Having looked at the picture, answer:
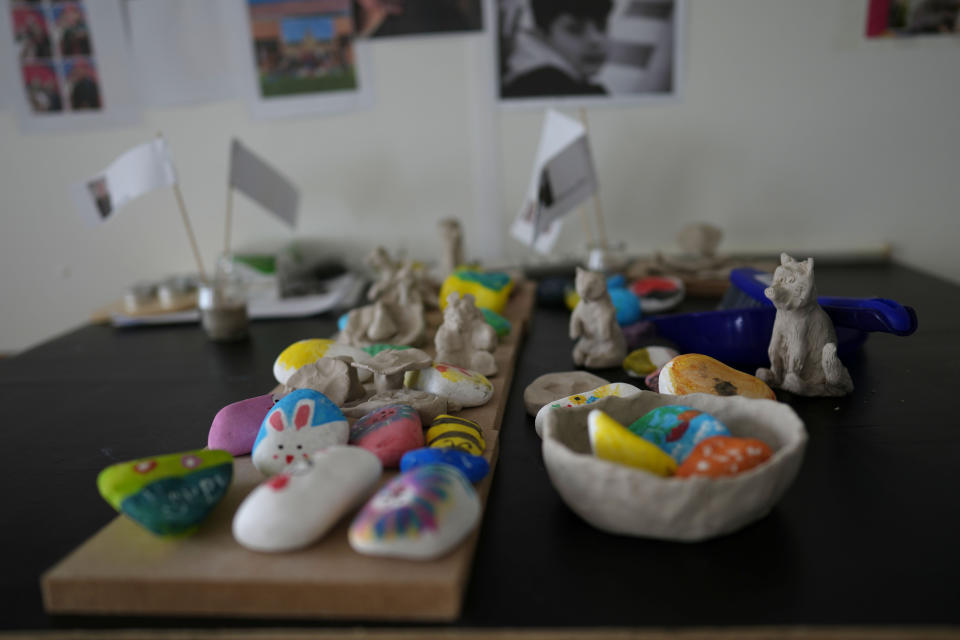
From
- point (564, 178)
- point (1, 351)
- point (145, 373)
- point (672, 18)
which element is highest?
point (672, 18)

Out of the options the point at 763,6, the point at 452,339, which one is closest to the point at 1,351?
the point at 452,339

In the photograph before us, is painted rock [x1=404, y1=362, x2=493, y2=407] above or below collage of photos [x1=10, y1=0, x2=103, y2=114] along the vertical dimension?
below

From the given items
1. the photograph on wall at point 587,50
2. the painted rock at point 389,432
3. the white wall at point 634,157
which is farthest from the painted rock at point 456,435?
the photograph on wall at point 587,50

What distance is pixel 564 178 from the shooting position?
1557 mm

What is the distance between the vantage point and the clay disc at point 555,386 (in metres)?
0.99

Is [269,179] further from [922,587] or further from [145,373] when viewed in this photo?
[922,587]

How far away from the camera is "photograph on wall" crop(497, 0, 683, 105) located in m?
1.88

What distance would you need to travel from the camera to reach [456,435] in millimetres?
844

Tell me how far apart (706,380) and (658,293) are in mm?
622

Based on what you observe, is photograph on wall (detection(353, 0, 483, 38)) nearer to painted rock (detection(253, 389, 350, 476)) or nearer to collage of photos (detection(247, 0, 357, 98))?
collage of photos (detection(247, 0, 357, 98))

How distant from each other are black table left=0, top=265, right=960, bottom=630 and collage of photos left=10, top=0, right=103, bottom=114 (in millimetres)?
1164

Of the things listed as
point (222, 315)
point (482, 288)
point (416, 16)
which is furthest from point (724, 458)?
point (416, 16)

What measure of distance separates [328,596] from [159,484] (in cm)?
21

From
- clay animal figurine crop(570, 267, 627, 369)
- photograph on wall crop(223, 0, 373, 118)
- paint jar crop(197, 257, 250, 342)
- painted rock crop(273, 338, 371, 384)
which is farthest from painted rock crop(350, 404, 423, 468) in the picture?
photograph on wall crop(223, 0, 373, 118)
